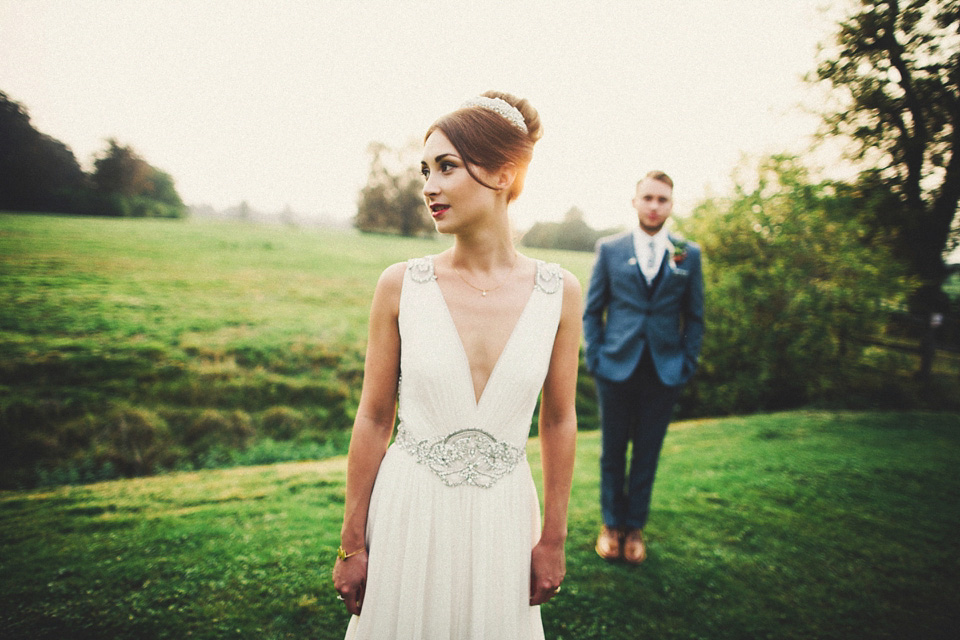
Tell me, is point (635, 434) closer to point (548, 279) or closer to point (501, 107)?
point (548, 279)

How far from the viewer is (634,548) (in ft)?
11.4

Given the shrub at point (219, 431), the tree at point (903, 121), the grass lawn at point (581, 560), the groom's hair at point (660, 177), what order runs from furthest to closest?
the tree at point (903, 121) → the shrub at point (219, 431) → the groom's hair at point (660, 177) → the grass lawn at point (581, 560)

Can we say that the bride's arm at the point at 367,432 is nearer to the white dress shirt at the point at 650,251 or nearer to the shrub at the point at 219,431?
the white dress shirt at the point at 650,251

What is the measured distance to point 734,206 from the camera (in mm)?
8992

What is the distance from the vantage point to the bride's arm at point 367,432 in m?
1.57

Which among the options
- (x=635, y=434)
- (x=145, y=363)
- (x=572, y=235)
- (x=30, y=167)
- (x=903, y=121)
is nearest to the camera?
(x=635, y=434)

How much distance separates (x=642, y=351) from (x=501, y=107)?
8.15 ft

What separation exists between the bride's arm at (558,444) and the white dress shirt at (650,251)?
2.04 metres

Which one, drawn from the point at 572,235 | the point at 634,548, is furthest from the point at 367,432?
the point at 572,235

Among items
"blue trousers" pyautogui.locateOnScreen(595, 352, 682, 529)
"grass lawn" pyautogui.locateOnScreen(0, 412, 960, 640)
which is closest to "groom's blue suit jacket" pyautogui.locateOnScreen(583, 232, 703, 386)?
"blue trousers" pyautogui.locateOnScreen(595, 352, 682, 529)

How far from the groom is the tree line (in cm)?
681

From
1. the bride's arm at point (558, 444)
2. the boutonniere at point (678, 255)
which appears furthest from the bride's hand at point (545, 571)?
the boutonniere at point (678, 255)

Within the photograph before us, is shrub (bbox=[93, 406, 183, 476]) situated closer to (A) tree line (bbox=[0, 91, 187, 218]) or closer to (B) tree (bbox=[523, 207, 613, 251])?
(A) tree line (bbox=[0, 91, 187, 218])

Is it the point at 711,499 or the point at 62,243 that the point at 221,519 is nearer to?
the point at 711,499
